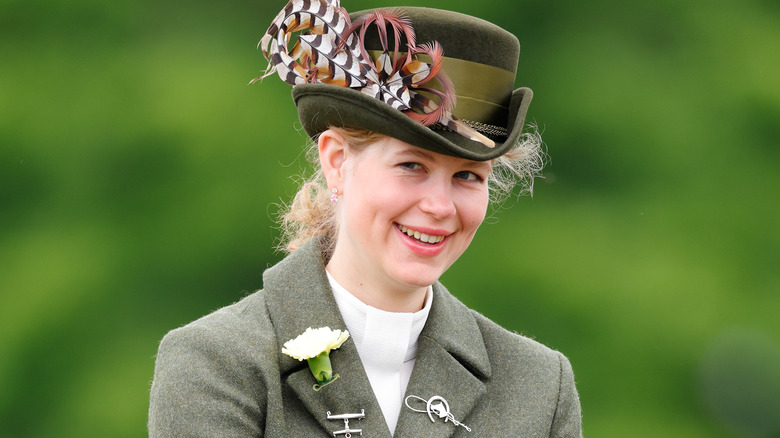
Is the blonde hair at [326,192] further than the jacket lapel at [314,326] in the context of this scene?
Yes

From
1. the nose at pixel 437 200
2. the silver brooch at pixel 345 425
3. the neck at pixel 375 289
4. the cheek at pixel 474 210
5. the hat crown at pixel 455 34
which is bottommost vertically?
the silver brooch at pixel 345 425

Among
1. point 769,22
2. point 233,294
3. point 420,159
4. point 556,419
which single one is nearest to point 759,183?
point 769,22

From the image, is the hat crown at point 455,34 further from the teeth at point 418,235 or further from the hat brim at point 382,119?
the teeth at point 418,235

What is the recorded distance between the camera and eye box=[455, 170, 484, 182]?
2650 millimetres

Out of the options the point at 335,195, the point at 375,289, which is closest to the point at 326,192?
the point at 335,195

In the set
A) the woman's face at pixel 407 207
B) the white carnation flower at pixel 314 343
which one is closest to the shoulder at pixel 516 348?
the woman's face at pixel 407 207

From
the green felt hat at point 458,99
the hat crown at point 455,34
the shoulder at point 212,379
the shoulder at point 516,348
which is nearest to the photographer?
the shoulder at point 212,379

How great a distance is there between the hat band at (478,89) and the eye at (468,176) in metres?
0.13

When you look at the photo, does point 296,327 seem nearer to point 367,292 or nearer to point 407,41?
point 367,292

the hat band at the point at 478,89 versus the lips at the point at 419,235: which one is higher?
the hat band at the point at 478,89

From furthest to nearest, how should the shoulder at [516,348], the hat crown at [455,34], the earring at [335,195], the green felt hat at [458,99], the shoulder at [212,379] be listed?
the shoulder at [516,348], the earring at [335,195], the hat crown at [455,34], the green felt hat at [458,99], the shoulder at [212,379]

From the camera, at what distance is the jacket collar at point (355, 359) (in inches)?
101

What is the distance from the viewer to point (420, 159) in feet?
8.38

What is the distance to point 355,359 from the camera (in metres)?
2.64
